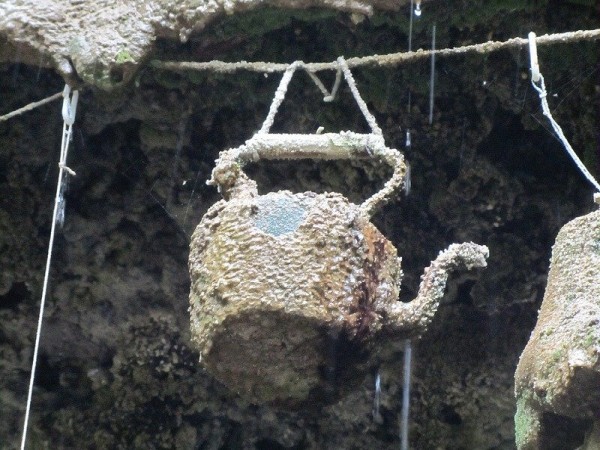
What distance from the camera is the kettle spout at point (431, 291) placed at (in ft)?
3.36

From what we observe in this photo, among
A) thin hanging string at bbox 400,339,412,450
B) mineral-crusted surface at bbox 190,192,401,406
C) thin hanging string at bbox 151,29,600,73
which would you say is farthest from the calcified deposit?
thin hanging string at bbox 400,339,412,450

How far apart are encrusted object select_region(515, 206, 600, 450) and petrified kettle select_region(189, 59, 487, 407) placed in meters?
0.11

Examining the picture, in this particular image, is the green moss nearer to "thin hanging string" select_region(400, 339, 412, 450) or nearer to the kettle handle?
the kettle handle

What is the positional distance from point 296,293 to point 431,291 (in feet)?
0.54

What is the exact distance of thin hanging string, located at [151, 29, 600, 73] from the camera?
3.86 feet

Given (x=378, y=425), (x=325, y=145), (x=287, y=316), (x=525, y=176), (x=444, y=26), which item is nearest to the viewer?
(x=287, y=316)

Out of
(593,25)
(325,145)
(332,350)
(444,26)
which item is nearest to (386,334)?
(332,350)

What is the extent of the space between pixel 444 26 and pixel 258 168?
40cm

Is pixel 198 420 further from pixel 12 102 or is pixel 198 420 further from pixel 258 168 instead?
pixel 12 102

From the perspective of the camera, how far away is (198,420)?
1.76 metres

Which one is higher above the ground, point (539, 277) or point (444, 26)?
point (444, 26)

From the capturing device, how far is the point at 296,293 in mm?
963

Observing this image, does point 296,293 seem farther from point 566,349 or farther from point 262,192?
point 262,192

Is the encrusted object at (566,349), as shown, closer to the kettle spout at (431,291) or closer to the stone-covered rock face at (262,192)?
the kettle spout at (431,291)
